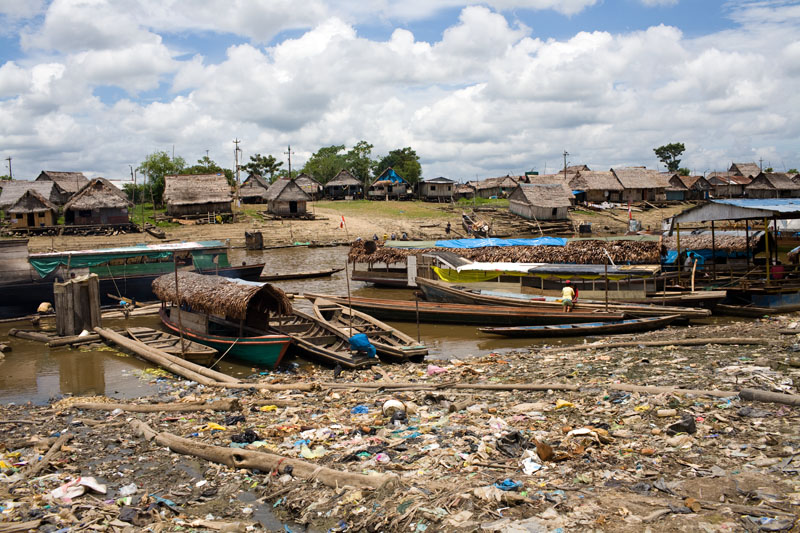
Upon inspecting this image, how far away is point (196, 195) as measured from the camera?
45781 mm

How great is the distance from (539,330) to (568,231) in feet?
115

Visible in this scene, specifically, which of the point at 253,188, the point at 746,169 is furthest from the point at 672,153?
the point at 253,188

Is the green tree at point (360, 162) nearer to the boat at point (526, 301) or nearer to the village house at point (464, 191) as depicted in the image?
the village house at point (464, 191)

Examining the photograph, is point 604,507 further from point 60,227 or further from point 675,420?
point 60,227

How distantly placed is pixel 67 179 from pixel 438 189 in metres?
34.5

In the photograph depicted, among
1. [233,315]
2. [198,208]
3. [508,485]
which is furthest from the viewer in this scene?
[198,208]

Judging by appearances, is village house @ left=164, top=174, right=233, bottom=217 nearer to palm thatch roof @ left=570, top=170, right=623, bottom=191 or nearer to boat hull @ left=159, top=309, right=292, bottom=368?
boat hull @ left=159, top=309, right=292, bottom=368

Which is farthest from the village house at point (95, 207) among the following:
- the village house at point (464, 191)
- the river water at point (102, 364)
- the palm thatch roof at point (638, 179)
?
the palm thatch roof at point (638, 179)

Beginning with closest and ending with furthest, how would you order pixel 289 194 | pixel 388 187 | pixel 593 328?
pixel 593 328, pixel 289 194, pixel 388 187

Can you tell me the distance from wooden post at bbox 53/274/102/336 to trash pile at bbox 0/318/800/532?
21.8 ft

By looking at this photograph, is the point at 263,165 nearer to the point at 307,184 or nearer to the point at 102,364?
the point at 307,184

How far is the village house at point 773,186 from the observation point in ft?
207

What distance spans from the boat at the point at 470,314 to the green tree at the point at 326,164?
54.7m

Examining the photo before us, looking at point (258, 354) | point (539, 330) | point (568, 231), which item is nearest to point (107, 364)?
point (258, 354)
